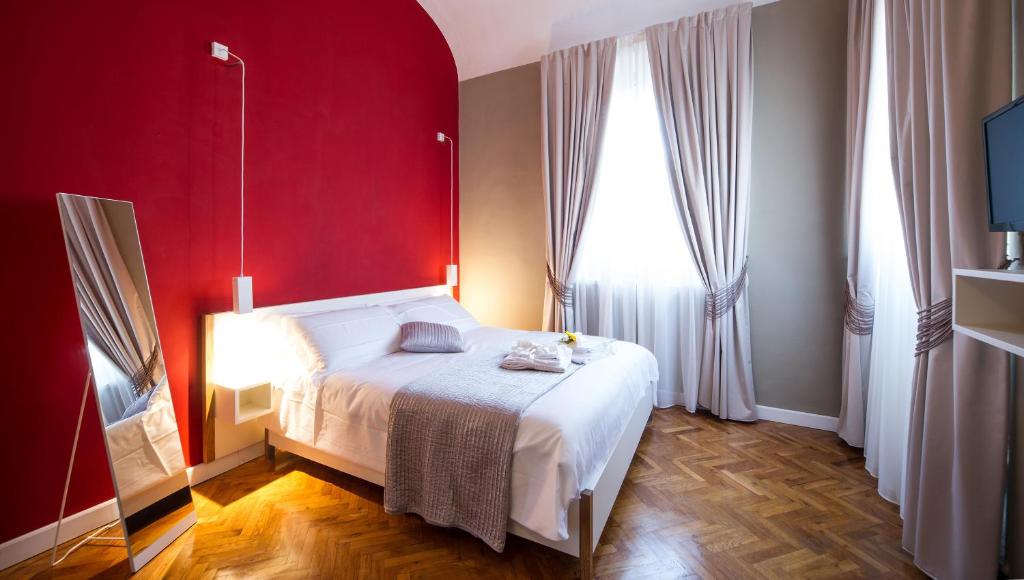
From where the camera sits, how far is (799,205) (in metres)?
3.06

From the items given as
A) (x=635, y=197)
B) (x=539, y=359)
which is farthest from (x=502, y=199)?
(x=539, y=359)

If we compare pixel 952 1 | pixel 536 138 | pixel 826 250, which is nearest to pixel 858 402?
pixel 826 250

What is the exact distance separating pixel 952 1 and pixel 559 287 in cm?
277

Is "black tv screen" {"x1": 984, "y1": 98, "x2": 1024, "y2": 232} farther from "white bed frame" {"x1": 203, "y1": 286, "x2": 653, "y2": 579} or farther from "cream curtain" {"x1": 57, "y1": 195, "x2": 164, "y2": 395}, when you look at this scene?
"cream curtain" {"x1": 57, "y1": 195, "x2": 164, "y2": 395}

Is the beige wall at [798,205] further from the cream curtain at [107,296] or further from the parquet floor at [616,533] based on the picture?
the cream curtain at [107,296]

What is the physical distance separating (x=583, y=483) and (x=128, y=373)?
2.00 meters

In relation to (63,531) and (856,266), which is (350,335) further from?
(856,266)

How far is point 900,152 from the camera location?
1.82m

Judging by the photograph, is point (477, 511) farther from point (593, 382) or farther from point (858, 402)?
point (858, 402)

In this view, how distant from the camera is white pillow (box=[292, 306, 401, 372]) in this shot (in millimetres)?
2441

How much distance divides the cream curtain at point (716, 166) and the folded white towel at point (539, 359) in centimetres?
150

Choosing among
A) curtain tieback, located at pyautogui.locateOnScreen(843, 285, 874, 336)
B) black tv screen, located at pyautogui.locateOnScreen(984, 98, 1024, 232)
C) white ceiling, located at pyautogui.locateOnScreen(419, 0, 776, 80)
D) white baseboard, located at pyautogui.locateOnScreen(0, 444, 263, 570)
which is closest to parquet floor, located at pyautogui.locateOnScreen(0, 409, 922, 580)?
white baseboard, located at pyautogui.locateOnScreen(0, 444, 263, 570)

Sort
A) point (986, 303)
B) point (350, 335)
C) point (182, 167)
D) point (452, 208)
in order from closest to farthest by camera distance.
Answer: point (986, 303), point (182, 167), point (350, 335), point (452, 208)

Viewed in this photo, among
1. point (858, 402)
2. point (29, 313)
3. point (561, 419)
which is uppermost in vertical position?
point (29, 313)
